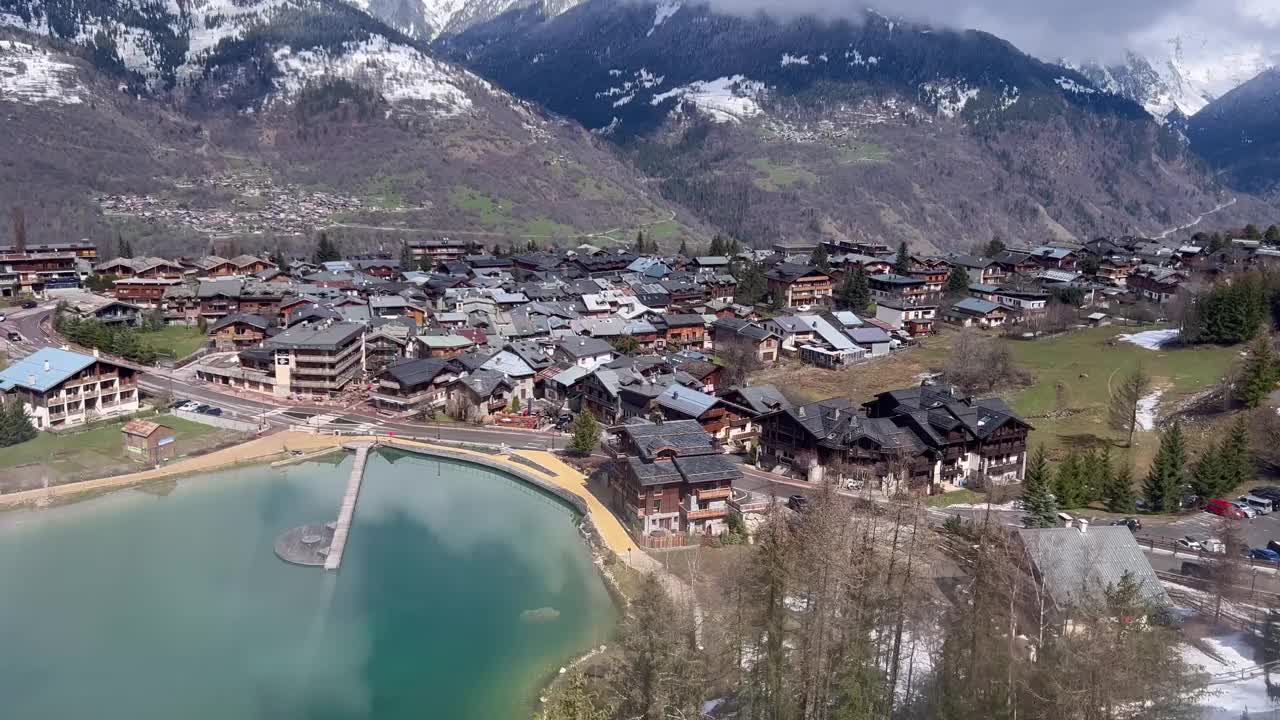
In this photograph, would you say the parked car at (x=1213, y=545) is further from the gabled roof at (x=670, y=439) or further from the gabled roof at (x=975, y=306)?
the gabled roof at (x=975, y=306)

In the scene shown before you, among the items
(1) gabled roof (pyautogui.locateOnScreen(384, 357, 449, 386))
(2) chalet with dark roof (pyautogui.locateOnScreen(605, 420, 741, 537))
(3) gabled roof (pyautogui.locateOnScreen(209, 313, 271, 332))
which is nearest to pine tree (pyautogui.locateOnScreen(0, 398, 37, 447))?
(1) gabled roof (pyautogui.locateOnScreen(384, 357, 449, 386))

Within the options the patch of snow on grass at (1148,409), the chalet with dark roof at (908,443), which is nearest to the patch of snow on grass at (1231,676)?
the chalet with dark roof at (908,443)

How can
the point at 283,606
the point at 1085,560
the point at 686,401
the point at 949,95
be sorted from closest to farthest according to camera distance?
the point at 1085,560
the point at 283,606
the point at 686,401
the point at 949,95

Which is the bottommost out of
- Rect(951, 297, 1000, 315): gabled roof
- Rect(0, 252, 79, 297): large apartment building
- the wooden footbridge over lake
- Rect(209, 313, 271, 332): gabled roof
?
the wooden footbridge over lake

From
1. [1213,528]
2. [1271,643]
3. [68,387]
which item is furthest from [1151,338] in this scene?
[68,387]

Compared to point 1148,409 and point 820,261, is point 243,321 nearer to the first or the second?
point 820,261

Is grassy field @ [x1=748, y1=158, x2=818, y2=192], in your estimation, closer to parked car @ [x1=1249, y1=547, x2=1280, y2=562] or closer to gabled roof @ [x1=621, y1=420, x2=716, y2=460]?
gabled roof @ [x1=621, y1=420, x2=716, y2=460]
